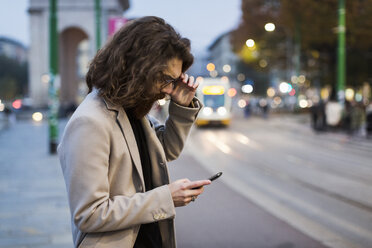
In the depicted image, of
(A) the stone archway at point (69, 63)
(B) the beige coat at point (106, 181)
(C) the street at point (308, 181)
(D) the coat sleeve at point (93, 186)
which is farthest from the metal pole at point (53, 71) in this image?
(A) the stone archway at point (69, 63)

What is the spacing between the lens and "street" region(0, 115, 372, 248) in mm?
5383

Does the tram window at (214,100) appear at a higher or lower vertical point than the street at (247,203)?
higher

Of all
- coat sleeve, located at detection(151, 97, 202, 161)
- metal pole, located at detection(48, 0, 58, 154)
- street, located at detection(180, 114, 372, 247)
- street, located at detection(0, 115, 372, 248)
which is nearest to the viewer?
coat sleeve, located at detection(151, 97, 202, 161)

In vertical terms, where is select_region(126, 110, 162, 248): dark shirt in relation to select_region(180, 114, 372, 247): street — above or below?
above

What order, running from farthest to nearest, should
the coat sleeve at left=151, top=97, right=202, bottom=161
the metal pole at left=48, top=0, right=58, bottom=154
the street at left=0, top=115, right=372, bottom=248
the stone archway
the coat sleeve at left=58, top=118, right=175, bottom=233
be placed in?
the stone archway < the metal pole at left=48, top=0, right=58, bottom=154 < the street at left=0, top=115, right=372, bottom=248 < the coat sleeve at left=151, top=97, right=202, bottom=161 < the coat sleeve at left=58, top=118, right=175, bottom=233

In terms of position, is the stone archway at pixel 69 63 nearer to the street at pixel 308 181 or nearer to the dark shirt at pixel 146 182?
the street at pixel 308 181

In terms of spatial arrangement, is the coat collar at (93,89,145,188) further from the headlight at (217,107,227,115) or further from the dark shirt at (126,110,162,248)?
the headlight at (217,107,227,115)

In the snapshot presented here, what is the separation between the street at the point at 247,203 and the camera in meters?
5.38

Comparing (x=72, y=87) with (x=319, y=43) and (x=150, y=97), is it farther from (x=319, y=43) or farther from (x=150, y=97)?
(x=150, y=97)

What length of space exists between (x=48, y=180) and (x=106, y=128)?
7.85 meters

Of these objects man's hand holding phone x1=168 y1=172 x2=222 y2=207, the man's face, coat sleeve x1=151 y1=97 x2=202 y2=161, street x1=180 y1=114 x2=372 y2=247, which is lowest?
street x1=180 y1=114 x2=372 y2=247

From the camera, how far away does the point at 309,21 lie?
3098 centimetres

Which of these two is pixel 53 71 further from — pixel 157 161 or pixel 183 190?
pixel 183 190

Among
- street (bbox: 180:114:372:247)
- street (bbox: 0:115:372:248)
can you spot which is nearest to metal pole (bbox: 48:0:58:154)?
street (bbox: 0:115:372:248)
